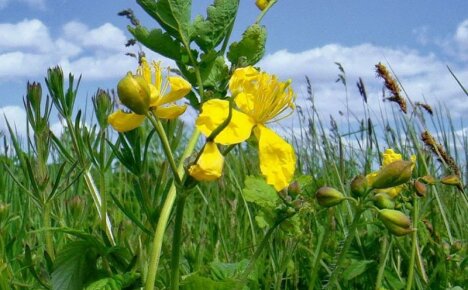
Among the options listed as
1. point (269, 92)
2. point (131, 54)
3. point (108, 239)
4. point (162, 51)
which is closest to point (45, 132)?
point (108, 239)

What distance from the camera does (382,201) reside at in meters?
1.51

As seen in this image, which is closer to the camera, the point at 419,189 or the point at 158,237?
the point at 158,237

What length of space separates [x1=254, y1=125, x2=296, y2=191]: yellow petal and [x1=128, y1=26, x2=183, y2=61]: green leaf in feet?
0.83

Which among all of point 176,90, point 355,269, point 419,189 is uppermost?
point 176,90

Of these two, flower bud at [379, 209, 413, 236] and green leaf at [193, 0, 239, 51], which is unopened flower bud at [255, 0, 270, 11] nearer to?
green leaf at [193, 0, 239, 51]

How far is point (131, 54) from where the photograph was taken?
3146 millimetres

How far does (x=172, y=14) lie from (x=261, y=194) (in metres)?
0.48

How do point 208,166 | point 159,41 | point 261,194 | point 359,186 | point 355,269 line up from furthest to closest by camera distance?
point 355,269 < point 261,194 < point 359,186 < point 159,41 < point 208,166

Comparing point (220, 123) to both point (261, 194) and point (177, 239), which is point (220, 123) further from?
point (261, 194)

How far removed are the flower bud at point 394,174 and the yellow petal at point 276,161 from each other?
23cm

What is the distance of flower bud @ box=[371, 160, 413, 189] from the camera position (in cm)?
141

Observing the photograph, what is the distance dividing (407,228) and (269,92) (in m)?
0.38

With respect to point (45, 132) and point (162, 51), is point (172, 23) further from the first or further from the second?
point (45, 132)

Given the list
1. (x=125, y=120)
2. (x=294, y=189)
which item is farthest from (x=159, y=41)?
(x=294, y=189)
